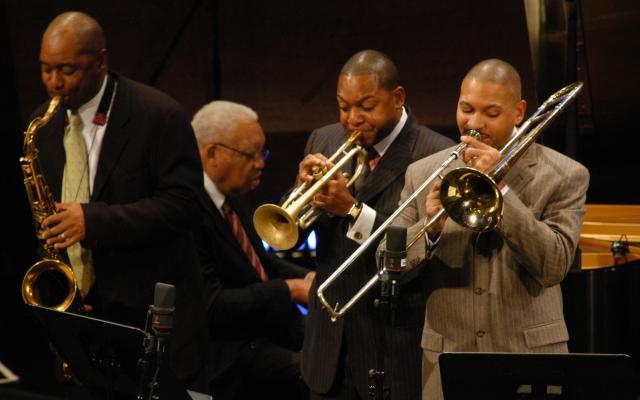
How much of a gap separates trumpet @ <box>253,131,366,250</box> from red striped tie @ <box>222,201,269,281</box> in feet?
2.63

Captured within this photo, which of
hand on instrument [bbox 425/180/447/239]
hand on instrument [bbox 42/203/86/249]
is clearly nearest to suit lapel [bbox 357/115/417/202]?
hand on instrument [bbox 425/180/447/239]

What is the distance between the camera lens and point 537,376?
2.79m

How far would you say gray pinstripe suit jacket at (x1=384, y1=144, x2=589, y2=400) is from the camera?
127 inches

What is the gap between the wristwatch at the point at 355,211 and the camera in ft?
12.2

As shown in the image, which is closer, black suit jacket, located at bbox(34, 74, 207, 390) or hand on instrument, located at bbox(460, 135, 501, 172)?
hand on instrument, located at bbox(460, 135, 501, 172)

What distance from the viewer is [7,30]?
7.45 meters

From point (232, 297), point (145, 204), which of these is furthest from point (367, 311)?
point (232, 297)

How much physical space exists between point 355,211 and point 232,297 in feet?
3.65

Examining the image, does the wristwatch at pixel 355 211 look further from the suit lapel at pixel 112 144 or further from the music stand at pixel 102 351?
the music stand at pixel 102 351

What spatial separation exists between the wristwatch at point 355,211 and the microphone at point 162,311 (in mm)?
1010

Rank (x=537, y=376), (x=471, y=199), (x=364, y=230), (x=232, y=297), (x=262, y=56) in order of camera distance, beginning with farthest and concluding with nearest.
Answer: (x=262, y=56) → (x=232, y=297) → (x=364, y=230) → (x=471, y=199) → (x=537, y=376)

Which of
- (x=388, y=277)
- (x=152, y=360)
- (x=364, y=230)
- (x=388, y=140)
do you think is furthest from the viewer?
(x=388, y=140)

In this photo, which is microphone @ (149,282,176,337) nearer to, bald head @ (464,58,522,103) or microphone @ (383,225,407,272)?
microphone @ (383,225,407,272)

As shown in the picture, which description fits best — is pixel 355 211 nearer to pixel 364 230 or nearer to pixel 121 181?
pixel 364 230
